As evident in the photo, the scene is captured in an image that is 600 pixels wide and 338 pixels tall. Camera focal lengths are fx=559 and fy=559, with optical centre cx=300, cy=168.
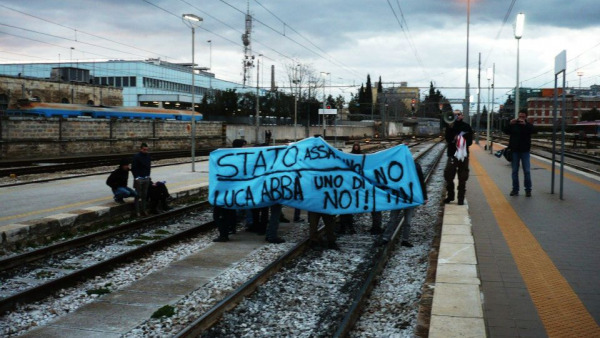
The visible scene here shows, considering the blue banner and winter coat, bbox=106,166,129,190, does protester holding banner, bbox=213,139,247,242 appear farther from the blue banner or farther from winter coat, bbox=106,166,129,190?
winter coat, bbox=106,166,129,190

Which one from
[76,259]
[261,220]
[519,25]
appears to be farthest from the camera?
[519,25]

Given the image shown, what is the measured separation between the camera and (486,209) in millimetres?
11922

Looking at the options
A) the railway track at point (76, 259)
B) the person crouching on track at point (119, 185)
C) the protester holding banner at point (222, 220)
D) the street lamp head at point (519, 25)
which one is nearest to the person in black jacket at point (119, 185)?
the person crouching on track at point (119, 185)

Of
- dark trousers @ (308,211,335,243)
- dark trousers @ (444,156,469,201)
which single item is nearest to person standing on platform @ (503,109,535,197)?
dark trousers @ (444,156,469,201)

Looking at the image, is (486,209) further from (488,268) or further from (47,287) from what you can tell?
(47,287)

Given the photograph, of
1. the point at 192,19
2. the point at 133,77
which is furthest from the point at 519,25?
the point at 133,77

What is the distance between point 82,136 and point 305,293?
104 feet

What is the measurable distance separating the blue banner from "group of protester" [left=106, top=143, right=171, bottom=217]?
326 centimetres

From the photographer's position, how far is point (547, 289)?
6188 mm

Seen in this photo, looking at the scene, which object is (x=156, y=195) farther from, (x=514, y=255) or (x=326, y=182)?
(x=514, y=255)

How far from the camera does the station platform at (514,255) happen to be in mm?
5301

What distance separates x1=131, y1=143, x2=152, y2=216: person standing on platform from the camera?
40.9 ft

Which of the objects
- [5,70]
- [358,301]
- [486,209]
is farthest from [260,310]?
[5,70]

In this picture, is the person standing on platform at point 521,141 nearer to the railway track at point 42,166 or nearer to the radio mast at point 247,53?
the railway track at point 42,166
